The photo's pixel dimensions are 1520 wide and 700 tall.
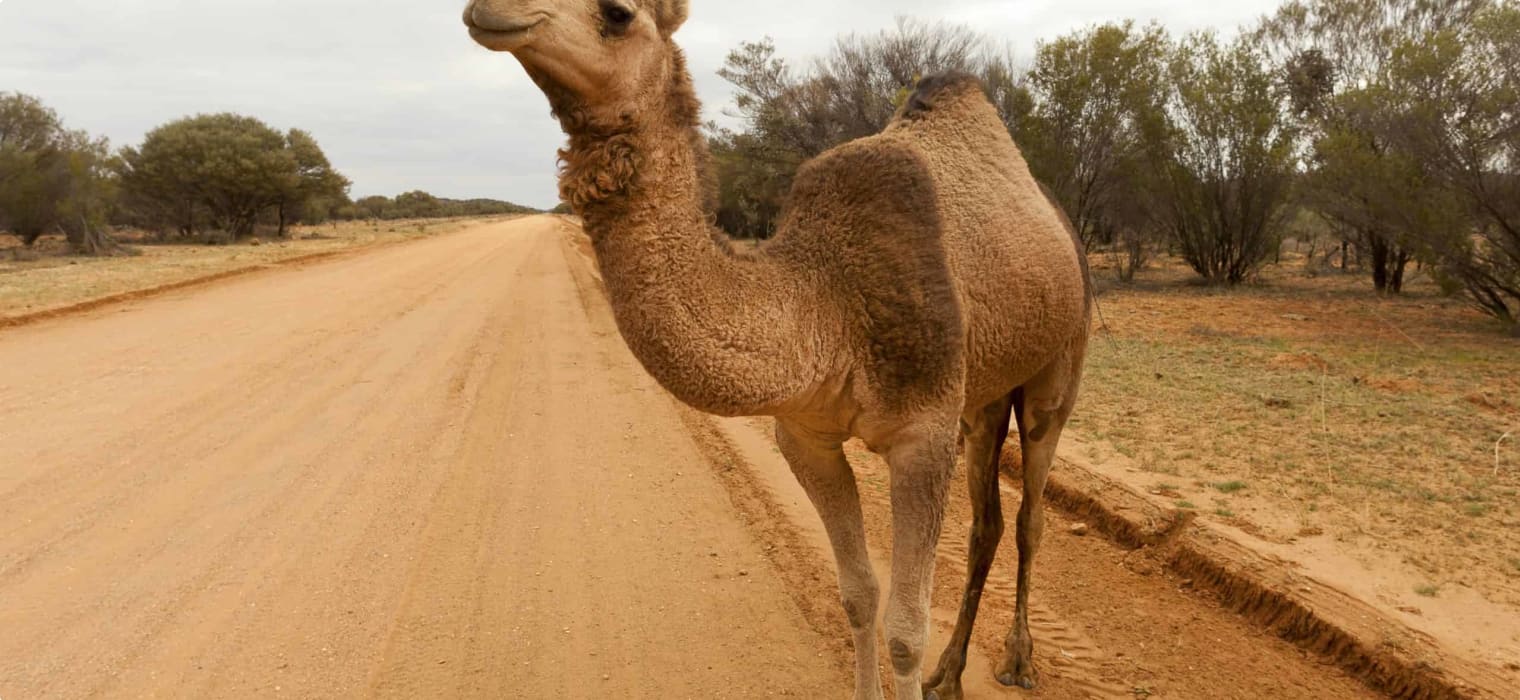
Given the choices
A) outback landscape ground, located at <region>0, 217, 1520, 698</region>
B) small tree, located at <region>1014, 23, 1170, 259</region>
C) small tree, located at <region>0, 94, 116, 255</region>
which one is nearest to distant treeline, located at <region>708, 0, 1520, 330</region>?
small tree, located at <region>1014, 23, 1170, 259</region>

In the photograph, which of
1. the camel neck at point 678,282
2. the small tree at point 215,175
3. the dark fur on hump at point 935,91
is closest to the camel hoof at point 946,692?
the camel neck at point 678,282

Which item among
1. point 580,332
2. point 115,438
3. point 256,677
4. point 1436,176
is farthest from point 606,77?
point 1436,176

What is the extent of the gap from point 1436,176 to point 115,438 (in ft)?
60.8

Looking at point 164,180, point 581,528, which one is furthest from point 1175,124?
point 164,180

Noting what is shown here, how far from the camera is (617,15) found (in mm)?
2244

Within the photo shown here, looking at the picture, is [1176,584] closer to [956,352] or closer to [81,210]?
[956,352]

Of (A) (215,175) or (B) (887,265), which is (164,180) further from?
(B) (887,265)

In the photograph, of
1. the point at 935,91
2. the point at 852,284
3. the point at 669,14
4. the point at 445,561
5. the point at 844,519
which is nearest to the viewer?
the point at 669,14

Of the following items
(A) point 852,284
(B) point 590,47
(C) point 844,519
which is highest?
(B) point 590,47

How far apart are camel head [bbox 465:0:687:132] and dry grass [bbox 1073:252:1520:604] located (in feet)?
16.5

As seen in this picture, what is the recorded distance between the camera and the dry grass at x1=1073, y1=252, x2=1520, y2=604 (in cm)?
559

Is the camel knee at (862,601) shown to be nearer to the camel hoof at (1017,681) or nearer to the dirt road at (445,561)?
the dirt road at (445,561)

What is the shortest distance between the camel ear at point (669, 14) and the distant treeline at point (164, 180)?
122 ft

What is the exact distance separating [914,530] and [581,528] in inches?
129
